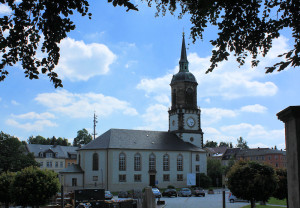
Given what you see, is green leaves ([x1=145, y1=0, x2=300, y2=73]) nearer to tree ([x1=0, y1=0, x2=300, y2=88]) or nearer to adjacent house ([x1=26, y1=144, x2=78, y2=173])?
tree ([x1=0, y1=0, x2=300, y2=88])

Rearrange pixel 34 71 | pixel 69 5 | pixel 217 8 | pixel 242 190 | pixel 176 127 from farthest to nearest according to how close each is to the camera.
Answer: pixel 176 127
pixel 242 190
pixel 217 8
pixel 34 71
pixel 69 5

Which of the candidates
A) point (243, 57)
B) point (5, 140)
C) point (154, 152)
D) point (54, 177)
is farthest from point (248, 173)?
point (5, 140)

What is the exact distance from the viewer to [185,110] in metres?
70.5

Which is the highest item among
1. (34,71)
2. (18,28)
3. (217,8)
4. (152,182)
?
(217,8)

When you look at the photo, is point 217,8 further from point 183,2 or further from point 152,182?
point 152,182

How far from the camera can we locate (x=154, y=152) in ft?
212

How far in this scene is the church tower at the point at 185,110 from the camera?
70438 millimetres

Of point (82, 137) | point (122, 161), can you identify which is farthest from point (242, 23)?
point (82, 137)

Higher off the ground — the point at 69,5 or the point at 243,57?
the point at 69,5

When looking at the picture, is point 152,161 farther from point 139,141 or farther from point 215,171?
point 215,171

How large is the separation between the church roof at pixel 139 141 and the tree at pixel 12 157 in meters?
13.1

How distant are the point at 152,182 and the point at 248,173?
133 ft

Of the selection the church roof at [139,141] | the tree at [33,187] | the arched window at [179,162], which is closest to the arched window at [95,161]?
the church roof at [139,141]

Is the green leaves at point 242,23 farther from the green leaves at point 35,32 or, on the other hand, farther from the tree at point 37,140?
the tree at point 37,140
